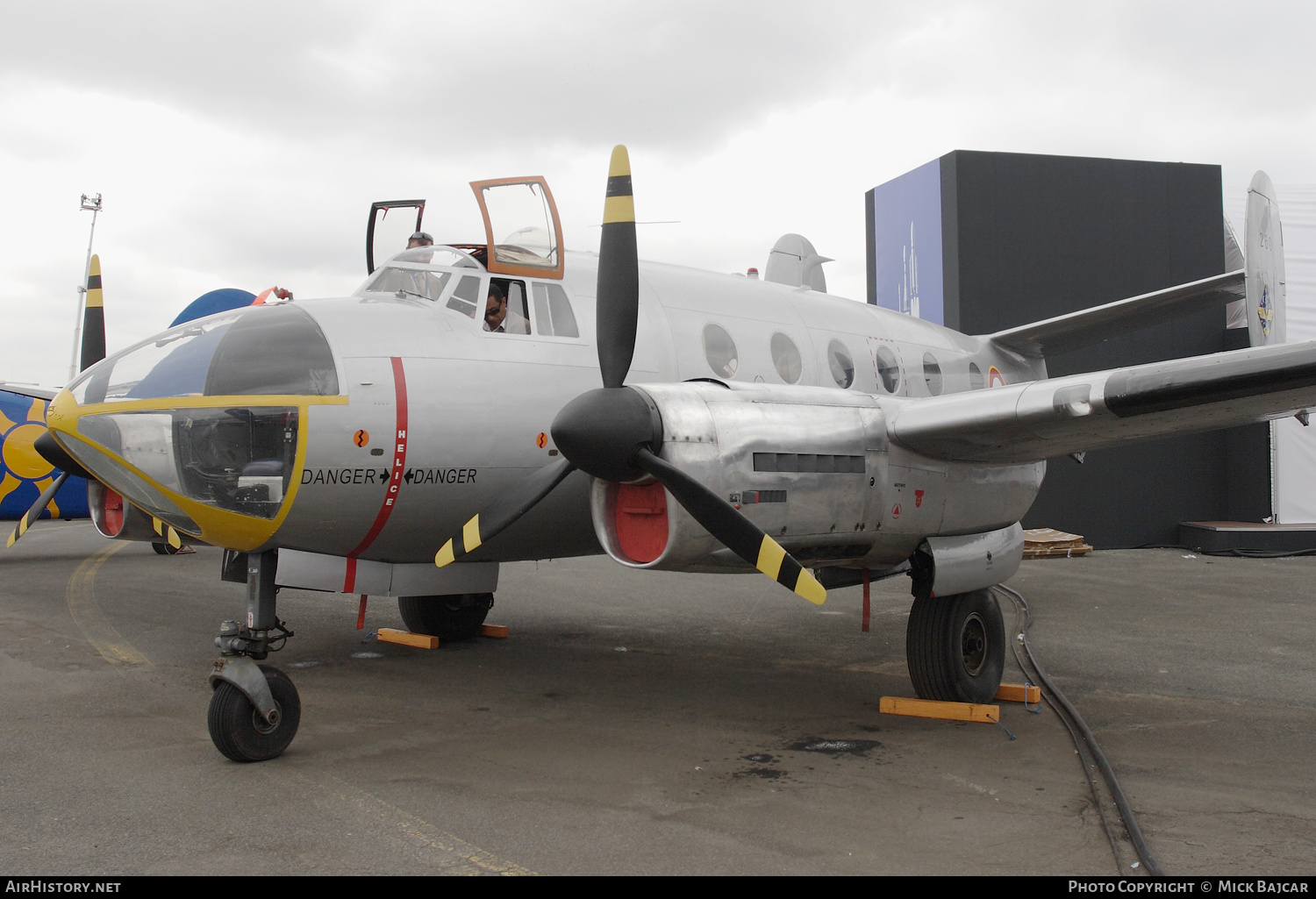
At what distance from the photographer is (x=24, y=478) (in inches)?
724

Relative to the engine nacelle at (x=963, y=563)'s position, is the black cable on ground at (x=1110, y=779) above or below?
below

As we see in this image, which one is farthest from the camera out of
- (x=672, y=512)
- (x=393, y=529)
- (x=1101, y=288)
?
(x=1101, y=288)

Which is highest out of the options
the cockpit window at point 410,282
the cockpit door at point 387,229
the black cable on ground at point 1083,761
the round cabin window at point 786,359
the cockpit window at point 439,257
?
the cockpit door at point 387,229

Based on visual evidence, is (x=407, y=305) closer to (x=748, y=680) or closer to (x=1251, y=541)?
(x=748, y=680)

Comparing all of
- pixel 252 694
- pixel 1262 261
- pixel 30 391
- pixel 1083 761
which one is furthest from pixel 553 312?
pixel 30 391

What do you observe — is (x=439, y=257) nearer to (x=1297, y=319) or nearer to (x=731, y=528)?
(x=731, y=528)

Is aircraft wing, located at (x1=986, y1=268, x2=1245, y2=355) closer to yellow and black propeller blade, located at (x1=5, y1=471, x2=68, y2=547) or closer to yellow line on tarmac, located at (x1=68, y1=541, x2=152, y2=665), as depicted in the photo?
yellow line on tarmac, located at (x1=68, y1=541, x2=152, y2=665)

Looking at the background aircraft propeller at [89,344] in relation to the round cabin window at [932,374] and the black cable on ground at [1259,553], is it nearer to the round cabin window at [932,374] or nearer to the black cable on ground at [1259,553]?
the round cabin window at [932,374]

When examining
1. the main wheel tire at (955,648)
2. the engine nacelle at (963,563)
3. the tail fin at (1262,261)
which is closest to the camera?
the engine nacelle at (963,563)

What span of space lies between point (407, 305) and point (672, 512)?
2668 mm

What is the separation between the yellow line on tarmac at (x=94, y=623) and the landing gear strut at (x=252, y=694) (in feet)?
11.4

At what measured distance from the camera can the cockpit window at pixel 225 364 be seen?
5969mm

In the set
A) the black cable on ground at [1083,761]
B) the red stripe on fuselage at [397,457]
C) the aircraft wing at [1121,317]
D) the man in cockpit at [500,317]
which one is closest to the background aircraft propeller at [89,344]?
the red stripe on fuselage at [397,457]
